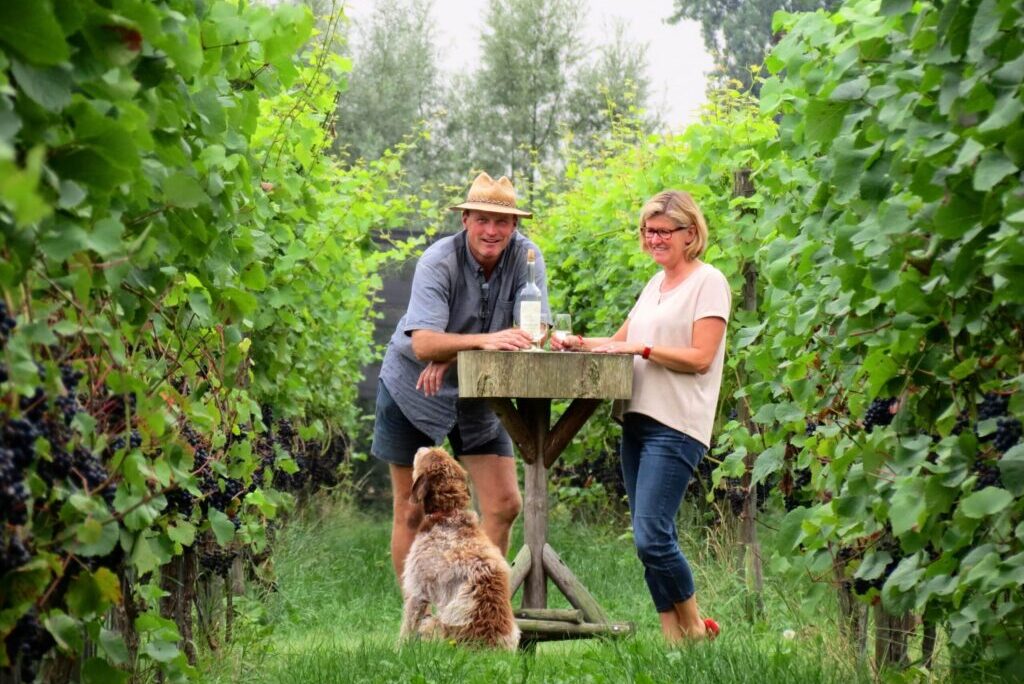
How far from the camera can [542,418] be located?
675cm

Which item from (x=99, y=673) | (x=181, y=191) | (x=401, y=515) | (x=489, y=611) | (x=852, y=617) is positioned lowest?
(x=489, y=611)

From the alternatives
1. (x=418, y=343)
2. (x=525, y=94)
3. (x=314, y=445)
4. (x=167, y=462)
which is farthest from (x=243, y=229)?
(x=525, y=94)

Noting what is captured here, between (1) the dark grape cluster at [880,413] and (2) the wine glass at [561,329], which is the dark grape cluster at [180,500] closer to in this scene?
(1) the dark grape cluster at [880,413]

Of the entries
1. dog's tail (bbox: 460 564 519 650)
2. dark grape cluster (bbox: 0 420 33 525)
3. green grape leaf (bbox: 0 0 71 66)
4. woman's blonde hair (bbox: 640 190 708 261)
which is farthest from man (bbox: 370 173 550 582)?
green grape leaf (bbox: 0 0 71 66)

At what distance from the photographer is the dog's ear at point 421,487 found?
20.5 ft

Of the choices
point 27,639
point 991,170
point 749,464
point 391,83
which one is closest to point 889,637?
point 991,170

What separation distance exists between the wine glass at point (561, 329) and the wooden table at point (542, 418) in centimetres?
29

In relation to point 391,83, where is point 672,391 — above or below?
below

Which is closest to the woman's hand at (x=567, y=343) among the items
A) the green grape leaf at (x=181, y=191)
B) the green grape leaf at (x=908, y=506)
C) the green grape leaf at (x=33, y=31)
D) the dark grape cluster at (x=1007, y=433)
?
the green grape leaf at (x=908, y=506)

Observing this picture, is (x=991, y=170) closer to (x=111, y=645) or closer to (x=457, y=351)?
(x=111, y=645)

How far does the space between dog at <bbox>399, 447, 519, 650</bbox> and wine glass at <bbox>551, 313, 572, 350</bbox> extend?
778 mm

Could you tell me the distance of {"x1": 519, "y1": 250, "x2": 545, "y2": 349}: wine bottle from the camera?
21.1 ft

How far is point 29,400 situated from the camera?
236cm

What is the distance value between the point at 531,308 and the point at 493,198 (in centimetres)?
65
